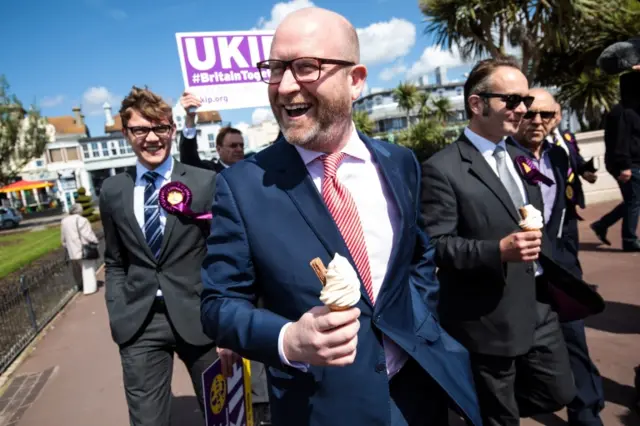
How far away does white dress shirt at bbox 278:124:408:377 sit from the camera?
168 cm

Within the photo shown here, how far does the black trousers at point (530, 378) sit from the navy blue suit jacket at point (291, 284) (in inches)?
33.9

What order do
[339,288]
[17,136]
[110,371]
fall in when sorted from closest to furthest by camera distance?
[339,288] < [110,371] < [17,136]

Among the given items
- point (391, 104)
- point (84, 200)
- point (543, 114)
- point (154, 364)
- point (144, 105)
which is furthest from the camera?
point (391, 104)

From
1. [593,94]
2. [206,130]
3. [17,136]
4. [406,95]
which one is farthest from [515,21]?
[206,130]

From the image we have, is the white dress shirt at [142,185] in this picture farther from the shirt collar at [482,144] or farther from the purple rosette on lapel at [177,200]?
the shirt collar at [482,144]

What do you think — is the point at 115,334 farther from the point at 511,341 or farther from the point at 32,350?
the point at 32,350

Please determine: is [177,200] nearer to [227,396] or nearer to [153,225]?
[153,225]

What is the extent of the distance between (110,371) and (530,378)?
4492 mm

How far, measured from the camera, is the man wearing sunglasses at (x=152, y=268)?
103 inches

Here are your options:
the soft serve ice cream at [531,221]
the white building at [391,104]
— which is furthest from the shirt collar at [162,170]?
the white building at [391,104]

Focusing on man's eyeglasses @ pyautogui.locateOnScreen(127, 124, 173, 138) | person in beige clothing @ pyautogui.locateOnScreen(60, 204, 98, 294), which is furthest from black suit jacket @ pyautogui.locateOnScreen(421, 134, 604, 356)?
person in beige clothing @ pyautogui.locateOnScreen(60, 204, 98, 294)

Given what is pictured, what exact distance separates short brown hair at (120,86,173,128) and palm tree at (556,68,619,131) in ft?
49.8

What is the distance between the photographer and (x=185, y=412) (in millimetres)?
3885

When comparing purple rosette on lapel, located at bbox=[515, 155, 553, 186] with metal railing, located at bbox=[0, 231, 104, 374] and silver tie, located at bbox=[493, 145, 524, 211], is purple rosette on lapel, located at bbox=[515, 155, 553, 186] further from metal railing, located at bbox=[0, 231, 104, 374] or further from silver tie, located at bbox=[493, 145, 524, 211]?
metal railing, located at bbox=[0, 231, 104, 374]
